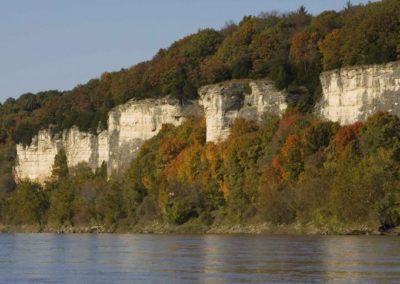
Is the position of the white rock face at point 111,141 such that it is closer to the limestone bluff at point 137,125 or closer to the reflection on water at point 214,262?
the limestone bluff at point 137,125

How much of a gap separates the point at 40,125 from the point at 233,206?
5630 centimetres

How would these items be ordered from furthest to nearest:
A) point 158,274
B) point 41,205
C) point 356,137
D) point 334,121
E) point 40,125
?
point 40,125 < point 41,205 < point 334,121 < point 356,137 < point 158,274

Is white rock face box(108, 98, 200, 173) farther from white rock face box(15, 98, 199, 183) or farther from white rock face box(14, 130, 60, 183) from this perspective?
white rock face box(14, 130, 60, 183)

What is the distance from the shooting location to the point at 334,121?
96.7 metres

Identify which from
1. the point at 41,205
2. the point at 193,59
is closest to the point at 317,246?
the point at 193,59

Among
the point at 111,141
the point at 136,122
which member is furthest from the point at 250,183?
the point at 111,141

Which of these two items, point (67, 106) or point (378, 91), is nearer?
point (378, 91)

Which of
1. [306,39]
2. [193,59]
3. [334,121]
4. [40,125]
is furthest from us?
[40,125]

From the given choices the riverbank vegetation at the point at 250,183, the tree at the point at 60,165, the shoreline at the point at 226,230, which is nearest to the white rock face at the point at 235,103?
the riverbank vegetation at the point at 250,183

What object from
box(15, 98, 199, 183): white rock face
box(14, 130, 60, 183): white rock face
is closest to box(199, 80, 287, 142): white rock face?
box(15, 98, 199, 183): white rock face

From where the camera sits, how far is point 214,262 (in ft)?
166

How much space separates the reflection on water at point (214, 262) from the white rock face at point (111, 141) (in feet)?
176

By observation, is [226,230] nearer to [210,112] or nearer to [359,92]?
[359,92]

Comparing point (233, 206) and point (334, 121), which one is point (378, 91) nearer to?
point (334, 121)
